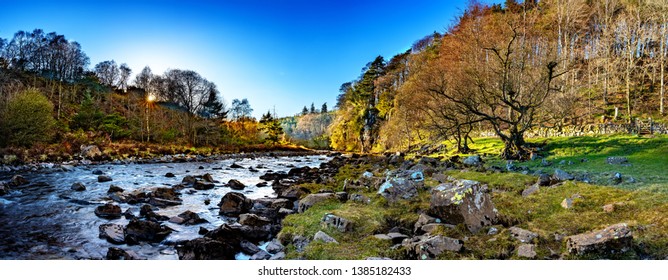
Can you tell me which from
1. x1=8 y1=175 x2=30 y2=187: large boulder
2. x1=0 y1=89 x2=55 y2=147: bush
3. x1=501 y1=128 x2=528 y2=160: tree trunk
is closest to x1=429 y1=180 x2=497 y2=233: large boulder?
x1=501 y1=128 x2=528 y2=160: tree trunk

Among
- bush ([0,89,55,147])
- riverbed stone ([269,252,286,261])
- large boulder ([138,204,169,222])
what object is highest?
bush ([0,89,55,147])

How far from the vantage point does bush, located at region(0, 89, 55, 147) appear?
962 cm

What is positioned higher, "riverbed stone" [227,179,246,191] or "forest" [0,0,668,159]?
"forest" [0,0,668,159]

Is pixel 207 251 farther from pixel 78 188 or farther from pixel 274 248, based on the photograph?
pixel 78 188

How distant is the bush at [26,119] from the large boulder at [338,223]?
965 cm

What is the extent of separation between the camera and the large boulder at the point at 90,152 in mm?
17812

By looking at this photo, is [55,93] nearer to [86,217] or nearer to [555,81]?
[86,217]

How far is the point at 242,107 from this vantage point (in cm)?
3947

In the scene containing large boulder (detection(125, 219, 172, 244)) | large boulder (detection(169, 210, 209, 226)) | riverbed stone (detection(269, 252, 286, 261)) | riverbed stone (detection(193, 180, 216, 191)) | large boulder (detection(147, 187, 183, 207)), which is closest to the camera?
riverbed stone (detection(269, 252, 286, 261))

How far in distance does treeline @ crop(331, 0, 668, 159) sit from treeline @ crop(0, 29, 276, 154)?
6071 millimetres

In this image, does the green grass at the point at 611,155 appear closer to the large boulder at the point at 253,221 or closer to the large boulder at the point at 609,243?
the large boulder at the point at 609,243

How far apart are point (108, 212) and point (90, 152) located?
14593mm

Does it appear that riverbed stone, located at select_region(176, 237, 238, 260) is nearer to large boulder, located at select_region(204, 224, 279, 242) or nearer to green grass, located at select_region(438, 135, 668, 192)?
large boulder, located at select_region(204, 224, 279, 242)

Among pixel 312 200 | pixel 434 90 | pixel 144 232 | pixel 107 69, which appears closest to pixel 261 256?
pixel 144 232
